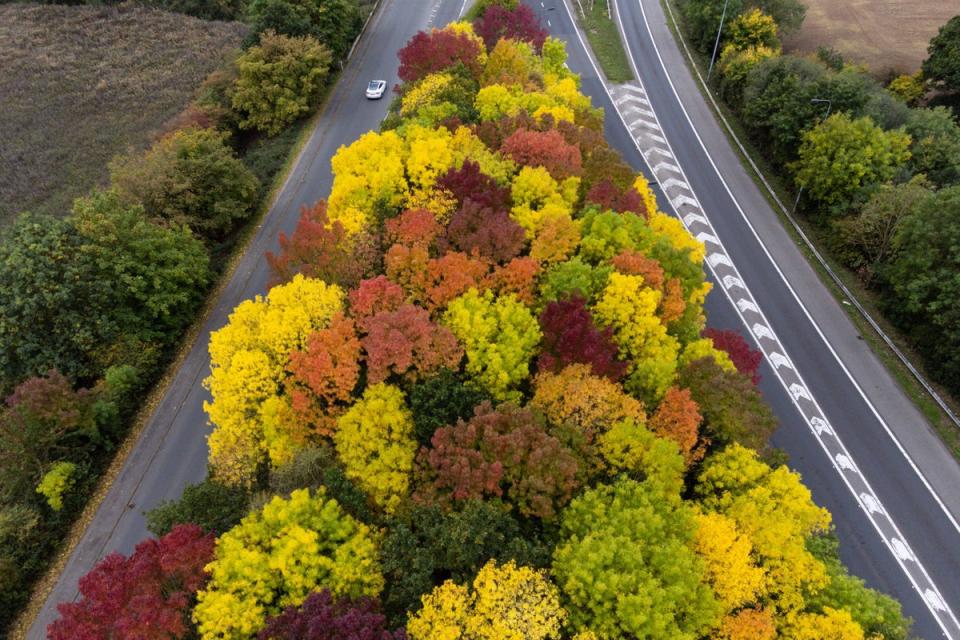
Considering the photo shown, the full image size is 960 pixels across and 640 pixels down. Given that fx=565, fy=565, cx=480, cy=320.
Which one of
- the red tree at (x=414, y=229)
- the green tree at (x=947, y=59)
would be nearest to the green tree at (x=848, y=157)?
the green tree at (x=947, y=59)

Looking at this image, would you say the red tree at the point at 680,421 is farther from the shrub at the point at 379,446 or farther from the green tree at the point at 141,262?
the green tree at the point at 141,262

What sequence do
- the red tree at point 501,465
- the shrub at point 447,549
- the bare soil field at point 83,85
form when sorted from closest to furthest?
1. the shrub at point 447,549
2. the red tree at point 501,465
3. the bare soil field at point 83,85

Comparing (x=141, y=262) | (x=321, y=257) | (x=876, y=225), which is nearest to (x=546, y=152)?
(x=321, y=257)

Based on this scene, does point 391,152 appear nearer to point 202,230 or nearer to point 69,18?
point 202,230

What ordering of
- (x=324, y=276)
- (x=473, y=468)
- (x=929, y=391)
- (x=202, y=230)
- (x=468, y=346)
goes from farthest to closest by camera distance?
(x=202, y=230), (x=929, y=391), (x=324, y=276), (x=468, y=346), (x=473, y=468)

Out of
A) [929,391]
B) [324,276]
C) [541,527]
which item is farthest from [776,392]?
[324,276]

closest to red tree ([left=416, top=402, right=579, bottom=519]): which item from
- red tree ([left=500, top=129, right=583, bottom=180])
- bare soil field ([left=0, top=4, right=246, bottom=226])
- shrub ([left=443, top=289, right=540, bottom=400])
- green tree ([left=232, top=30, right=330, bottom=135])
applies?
shrub ([left=443, top=289, right=540, bottom=400])
